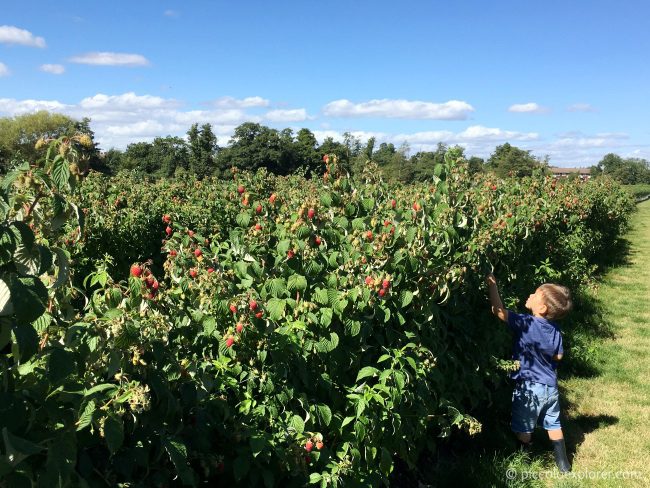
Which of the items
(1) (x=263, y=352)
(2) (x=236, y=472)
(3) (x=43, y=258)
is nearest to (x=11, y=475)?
(3) (x=43, y=258)

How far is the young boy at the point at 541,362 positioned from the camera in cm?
384

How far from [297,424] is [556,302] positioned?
2.44 meters

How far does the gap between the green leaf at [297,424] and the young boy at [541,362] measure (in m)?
2.10

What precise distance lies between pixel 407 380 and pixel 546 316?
5.91ft

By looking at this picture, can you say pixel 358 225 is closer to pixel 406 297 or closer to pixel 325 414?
pixel 406 297

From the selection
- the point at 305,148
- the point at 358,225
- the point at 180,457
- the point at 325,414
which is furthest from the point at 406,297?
the point at 305,148

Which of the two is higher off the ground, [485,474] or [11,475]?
[11,475]

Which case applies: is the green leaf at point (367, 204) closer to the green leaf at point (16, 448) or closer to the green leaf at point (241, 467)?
the green leaf at point (241, 467)

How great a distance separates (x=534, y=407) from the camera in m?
3.89

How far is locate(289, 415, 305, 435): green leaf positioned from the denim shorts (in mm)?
2359

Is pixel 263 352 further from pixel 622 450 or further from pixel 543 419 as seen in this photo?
pixel 622 450

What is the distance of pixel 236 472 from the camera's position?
1856 mm

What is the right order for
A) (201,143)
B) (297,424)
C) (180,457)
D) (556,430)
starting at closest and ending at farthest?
1. (180,457)
2. (297,424)
3. (556,430)
4. (201,143)

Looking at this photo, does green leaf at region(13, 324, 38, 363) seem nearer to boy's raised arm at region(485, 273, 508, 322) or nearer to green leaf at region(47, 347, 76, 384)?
green leaf at region(47, 347, 76, 384)
